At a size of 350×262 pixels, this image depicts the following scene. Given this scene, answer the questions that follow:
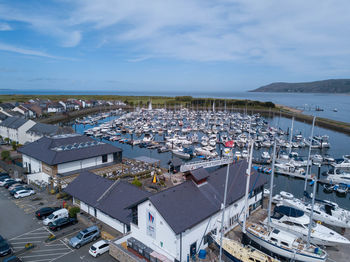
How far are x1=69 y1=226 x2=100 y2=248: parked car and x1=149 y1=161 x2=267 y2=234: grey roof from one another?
7117 millimetres

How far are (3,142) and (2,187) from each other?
30632 millimetres

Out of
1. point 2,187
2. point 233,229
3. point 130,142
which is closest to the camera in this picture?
point 233,229

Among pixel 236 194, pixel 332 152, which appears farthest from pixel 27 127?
pixel 332 152

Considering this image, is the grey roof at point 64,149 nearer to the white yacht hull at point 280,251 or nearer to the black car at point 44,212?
the black car at point 44,212

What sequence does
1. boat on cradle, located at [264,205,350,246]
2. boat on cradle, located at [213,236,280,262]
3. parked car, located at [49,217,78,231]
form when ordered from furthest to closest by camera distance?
1. parked car, located at [49,217,78,231]
2. boat on cradle, located at [264,205,350,246]
3. boat on cradle, located at [213,236,280,262]

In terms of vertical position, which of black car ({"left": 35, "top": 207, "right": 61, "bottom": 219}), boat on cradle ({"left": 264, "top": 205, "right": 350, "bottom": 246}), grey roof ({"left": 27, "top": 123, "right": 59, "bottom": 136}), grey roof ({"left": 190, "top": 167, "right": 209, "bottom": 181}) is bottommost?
black car ({"left": 35, "top": 207, "right": 61, "bottom": 219})

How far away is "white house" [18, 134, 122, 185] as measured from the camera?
93.6ft

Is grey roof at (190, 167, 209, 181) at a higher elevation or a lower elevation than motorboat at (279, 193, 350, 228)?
higher

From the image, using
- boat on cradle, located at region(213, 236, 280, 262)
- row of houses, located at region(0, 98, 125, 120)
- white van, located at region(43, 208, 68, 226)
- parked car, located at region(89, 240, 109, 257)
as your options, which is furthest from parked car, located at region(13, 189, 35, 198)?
row of houses, located at region(0, 98, 125, 120)

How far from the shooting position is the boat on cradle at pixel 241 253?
48.6ft

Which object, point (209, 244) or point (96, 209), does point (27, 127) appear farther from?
point (209, 244)

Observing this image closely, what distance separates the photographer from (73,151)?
3064 centimetres

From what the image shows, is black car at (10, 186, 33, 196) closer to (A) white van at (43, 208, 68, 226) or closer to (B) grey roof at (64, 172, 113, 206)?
(B) grey roof at (64, 172, 113, 206)

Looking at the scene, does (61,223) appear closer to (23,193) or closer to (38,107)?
(23,193)
